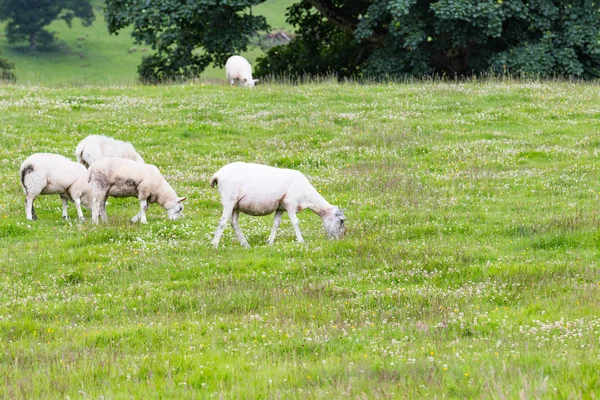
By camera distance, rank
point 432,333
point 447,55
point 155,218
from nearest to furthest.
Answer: point 432,333, point 155,218, point 447,55

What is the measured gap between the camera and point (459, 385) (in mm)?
7055

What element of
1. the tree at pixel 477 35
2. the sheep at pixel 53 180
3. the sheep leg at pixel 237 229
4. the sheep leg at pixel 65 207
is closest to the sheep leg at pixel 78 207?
the sheep at pixel 53 180

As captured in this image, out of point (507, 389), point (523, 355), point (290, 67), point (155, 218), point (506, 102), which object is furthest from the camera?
point (290, 67)

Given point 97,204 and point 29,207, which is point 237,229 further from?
point 29,207

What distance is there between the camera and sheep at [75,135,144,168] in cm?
1892

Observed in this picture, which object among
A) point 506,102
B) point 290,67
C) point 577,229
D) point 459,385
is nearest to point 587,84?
point 506,102

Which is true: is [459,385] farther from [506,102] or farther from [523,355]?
[506,102]

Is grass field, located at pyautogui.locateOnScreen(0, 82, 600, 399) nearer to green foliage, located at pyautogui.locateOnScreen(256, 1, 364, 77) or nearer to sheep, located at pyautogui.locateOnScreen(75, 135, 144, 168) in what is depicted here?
sheep, located at pyautogui.locateOnScreen(75, 135, 144, 168)

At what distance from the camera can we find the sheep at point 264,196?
1424 centimetres

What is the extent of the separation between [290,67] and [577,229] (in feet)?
100

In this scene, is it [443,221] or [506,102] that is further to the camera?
[506,102]

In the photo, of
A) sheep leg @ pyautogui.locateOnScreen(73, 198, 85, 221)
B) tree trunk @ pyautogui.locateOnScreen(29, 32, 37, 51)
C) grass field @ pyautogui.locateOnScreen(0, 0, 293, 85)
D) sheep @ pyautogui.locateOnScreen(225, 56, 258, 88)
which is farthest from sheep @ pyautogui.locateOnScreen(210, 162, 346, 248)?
tree trunk @ pyautogui.locateOnScreen(29, 32, 37, 51)

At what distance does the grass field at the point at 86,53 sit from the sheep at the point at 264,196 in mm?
65330

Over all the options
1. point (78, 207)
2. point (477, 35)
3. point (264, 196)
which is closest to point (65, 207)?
point (78, 207)
